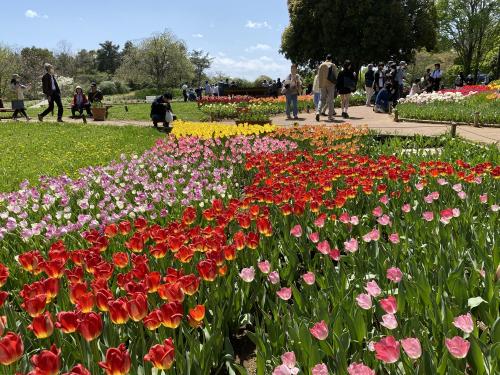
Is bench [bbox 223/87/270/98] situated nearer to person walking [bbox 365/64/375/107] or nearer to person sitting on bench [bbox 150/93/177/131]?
person walking [bbox 365/64/375/107]

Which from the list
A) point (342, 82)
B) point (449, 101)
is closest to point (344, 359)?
point (342, 82)

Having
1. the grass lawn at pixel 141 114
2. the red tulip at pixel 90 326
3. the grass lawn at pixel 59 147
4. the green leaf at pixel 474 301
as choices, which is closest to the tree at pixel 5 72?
the grass lawn at pixel 141 114

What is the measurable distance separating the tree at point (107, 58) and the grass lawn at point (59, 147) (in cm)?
8101

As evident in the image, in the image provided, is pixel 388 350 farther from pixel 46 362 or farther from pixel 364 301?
pixel 46 362

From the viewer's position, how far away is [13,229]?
383cm

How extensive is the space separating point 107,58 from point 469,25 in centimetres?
6530

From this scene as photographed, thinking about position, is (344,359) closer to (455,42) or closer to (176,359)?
(176,359)

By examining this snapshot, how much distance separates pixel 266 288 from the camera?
2.90 metres

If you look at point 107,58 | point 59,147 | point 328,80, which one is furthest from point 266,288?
point 107,58

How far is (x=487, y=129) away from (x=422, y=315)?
10.0m

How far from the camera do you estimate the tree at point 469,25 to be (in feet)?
163

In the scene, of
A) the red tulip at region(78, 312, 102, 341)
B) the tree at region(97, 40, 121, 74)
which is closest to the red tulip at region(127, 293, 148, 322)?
the red tulip at region(78, 312, 102, 341)

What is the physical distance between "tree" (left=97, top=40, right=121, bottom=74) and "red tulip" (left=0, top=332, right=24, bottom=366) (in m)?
95.2

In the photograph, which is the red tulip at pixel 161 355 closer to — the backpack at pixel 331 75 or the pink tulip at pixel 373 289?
the pink tulip at pixel 373 289
